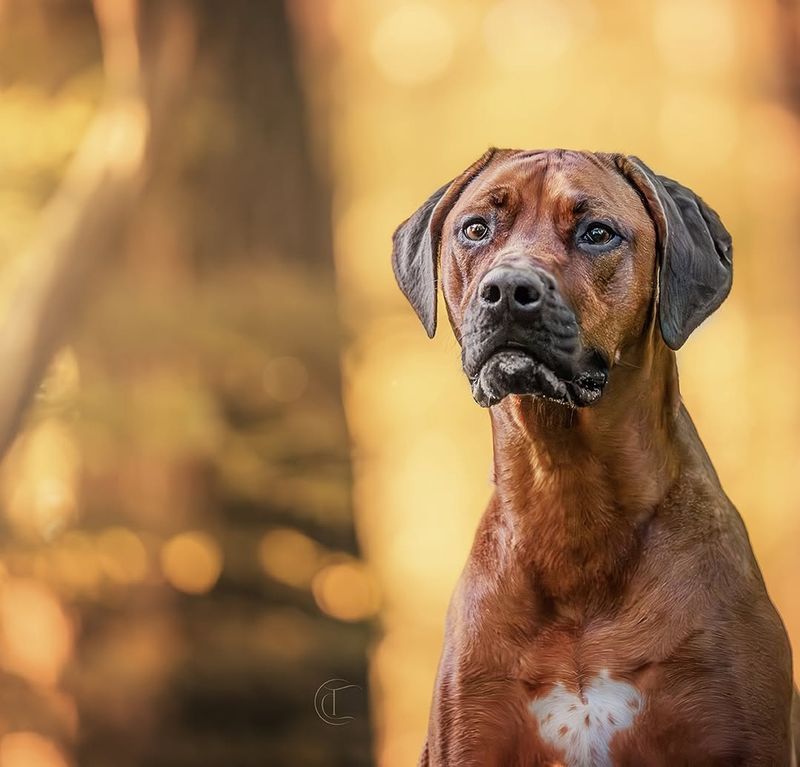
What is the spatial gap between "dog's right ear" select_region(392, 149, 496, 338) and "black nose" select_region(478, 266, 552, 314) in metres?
0.41

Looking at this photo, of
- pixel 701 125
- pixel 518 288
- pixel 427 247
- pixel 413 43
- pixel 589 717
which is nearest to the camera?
pixel 518 288

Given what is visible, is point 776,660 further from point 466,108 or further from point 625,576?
point 466,108

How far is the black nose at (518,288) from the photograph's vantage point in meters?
2.14

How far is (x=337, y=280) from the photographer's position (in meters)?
4.89

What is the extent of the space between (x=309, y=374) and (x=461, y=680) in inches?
102

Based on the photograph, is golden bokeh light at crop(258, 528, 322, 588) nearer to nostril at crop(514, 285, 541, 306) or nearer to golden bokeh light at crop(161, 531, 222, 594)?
golden bokeh light at crop(161, 531, 222, 594)

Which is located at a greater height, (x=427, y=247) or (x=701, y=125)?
(x=701, y=125)

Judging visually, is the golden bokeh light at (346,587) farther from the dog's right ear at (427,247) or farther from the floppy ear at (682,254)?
the floppy ear at (682,254)

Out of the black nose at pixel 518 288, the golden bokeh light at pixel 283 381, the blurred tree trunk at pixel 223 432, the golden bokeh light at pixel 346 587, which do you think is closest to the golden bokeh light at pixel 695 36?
the blurred tree trunk at pixel 223 432

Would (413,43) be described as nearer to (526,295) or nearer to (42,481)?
(42,481)

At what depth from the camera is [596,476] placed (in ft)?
7.89

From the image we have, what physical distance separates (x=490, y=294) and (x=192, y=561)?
291 centimetres

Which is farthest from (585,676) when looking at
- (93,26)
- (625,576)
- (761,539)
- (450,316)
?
(93,26)

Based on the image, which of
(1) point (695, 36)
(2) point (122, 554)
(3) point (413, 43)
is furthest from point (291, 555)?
(1) point (695, 36)
